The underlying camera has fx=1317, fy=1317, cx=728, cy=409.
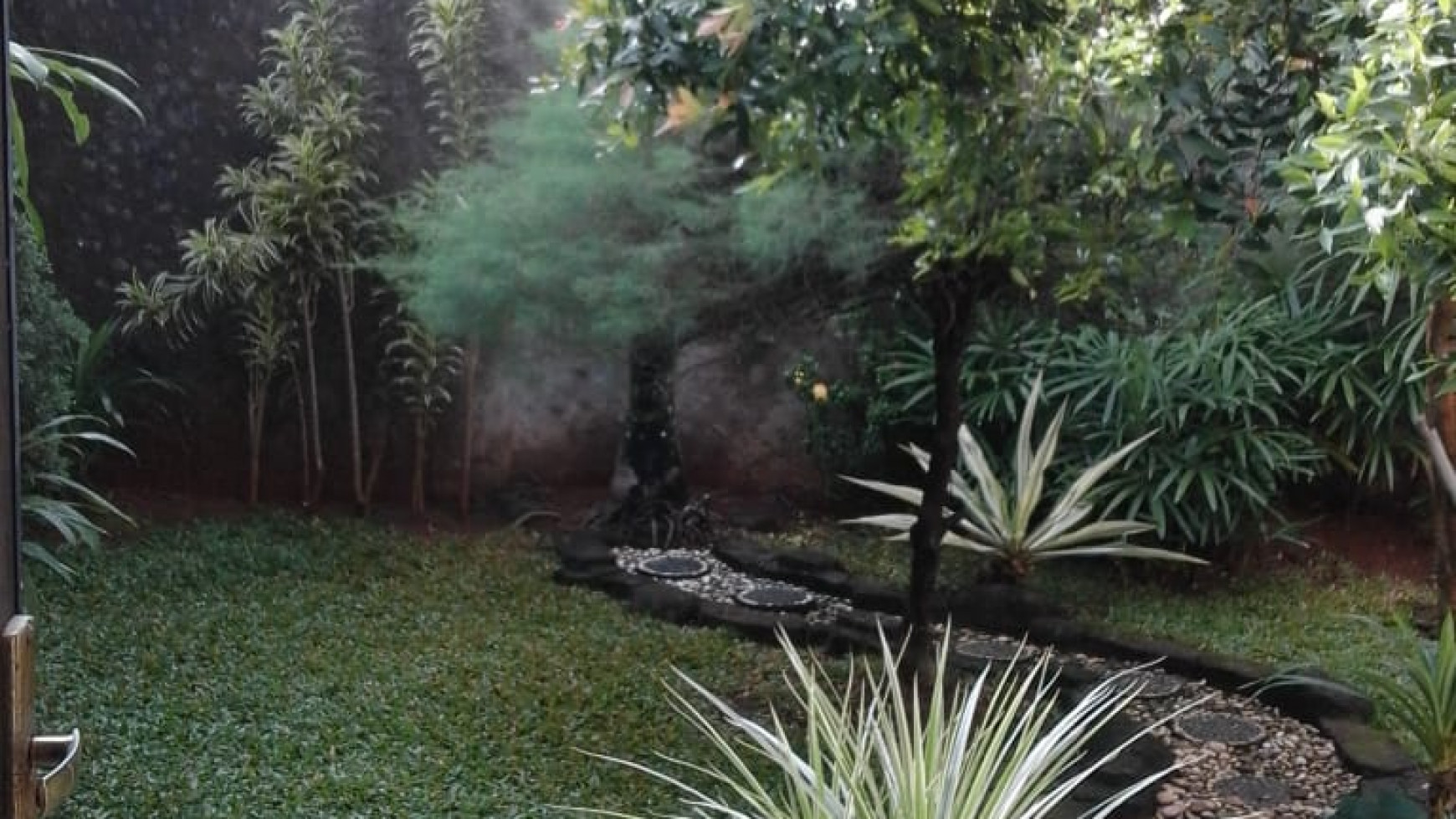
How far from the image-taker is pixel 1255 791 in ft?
9.08

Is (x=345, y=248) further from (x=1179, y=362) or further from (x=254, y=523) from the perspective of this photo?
(x=1179, y=362)

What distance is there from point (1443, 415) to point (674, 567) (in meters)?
2.32

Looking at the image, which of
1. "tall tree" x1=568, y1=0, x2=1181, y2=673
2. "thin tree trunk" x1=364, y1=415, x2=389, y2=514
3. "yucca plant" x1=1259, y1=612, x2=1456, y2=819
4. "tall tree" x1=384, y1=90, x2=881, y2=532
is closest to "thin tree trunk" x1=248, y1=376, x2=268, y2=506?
"thin tree trunk" x1=364, y1=415, x2=389, y2=514

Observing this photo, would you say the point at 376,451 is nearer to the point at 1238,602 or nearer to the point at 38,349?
the point at 38,349

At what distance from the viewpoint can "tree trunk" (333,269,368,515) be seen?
4.53m

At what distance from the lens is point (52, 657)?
3.11m

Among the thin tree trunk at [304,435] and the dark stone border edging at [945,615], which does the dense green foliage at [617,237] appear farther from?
the thin tree trunk at [304,435]

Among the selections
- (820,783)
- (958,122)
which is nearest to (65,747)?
(820,783)

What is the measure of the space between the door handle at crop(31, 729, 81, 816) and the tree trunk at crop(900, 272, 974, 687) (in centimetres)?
237

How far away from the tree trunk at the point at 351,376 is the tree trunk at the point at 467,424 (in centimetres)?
35

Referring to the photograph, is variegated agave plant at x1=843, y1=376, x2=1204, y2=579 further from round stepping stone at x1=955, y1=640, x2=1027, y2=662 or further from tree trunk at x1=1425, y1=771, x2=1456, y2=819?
tree trunk at x1=1425, y1=771, x2=1456, y2=819

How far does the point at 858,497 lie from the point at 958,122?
2726 mm

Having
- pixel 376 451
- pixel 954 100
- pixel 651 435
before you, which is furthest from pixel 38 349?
pixel 954 100

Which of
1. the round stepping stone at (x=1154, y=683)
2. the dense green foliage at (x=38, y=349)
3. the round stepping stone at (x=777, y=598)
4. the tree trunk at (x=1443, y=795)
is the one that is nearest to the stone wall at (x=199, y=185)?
the dense green foliage at (x=38, y=349)
